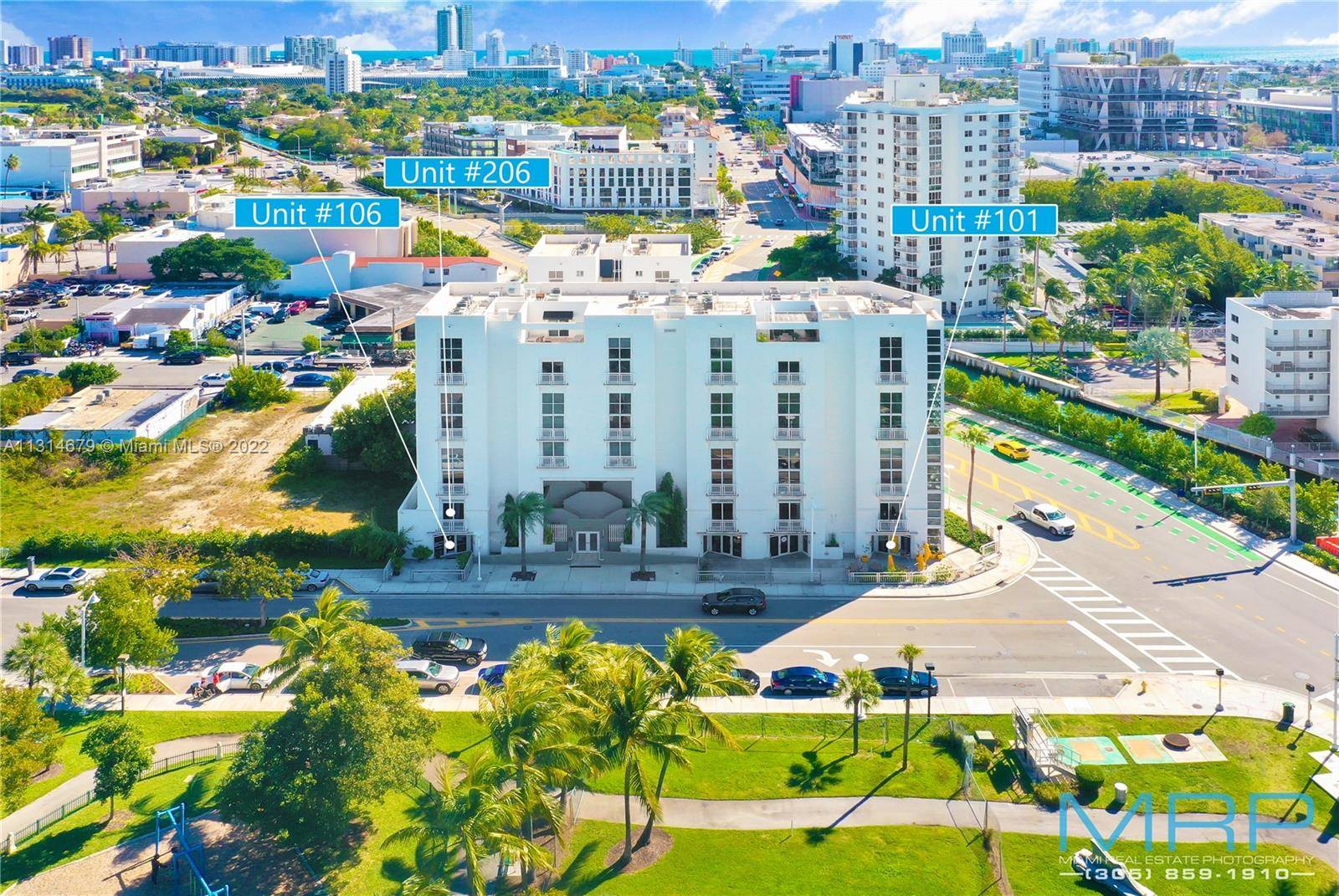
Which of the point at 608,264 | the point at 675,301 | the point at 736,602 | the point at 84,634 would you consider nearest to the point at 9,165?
the point at 608,264

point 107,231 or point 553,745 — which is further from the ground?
point 107,231

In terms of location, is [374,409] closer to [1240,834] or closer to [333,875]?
[333,875]

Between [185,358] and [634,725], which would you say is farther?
[185,358]

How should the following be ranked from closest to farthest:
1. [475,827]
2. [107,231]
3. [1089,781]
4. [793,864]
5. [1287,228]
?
[475,827]
[793,864]
[1089,781]
[1287,228]
[107,231]

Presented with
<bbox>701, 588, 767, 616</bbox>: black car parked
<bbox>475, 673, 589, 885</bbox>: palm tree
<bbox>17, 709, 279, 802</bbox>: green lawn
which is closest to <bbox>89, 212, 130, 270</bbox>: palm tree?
<bbox>17, 709, 279, 802</bbox>: green lawn

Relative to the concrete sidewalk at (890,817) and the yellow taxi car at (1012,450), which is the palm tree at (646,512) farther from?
the yellow taxi car at (1012,450)

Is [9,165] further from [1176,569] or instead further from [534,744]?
[534,744]

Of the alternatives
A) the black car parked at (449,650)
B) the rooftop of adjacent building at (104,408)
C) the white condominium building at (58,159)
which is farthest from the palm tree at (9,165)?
the black car parked at (449,650)
